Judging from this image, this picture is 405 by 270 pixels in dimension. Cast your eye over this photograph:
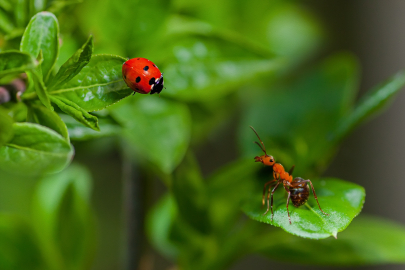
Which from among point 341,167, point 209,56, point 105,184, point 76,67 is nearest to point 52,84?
point 76,67

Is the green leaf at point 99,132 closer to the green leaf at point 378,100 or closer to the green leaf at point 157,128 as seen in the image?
the green leaf at point 157,128

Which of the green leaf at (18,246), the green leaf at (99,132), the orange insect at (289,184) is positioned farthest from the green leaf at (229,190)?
the green leaf at (18,246)

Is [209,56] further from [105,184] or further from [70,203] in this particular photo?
[105,184]

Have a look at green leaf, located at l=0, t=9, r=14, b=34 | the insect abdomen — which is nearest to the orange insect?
the insect abdomen

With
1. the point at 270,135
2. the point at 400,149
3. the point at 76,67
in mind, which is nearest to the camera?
the point at 76,67

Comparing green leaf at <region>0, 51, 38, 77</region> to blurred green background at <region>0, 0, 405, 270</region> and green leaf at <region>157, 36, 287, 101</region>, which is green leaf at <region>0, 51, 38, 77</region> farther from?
green leaf at <region>157, 36, 287, 101</region>

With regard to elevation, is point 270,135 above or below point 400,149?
above
